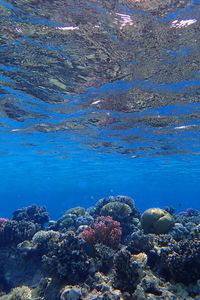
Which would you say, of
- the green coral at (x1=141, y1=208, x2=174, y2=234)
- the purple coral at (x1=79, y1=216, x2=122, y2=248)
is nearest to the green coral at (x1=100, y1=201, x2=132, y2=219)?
the green coral at (x1=141, y1=208, x2=174, y2=234)

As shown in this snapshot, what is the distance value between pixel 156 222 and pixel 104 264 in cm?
352

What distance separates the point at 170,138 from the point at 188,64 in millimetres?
11196

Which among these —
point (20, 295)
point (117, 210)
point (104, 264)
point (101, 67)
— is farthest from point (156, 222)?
point (101, 67)

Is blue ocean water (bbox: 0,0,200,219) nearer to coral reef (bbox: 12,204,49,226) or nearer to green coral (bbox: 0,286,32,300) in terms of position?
coral reef (bbox: 12,204,49,226)

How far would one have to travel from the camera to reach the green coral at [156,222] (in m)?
8.84

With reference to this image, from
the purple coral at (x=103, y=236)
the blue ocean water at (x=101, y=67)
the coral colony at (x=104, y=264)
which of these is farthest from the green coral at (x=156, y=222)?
the blue ocean water at (x=101, y=67)

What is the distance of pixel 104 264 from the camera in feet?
21.1

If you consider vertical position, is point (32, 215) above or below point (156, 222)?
above

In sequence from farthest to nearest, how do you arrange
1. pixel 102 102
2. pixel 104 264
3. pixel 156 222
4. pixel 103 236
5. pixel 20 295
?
1. pixel 102 102
2. pixel 156 222
3. pixel 103 236
4. pixel 104 264
5. pixel 20 295

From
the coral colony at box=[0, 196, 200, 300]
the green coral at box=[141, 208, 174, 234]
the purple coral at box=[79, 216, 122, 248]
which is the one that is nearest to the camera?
the coral colony at box=[0, 196, 200, 300]

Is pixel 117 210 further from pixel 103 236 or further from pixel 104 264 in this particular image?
pixel 104 264

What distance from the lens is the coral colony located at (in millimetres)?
4801

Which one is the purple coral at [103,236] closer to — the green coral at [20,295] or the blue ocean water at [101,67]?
the green coral at [20,295]

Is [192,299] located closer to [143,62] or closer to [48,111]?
[143,62]
